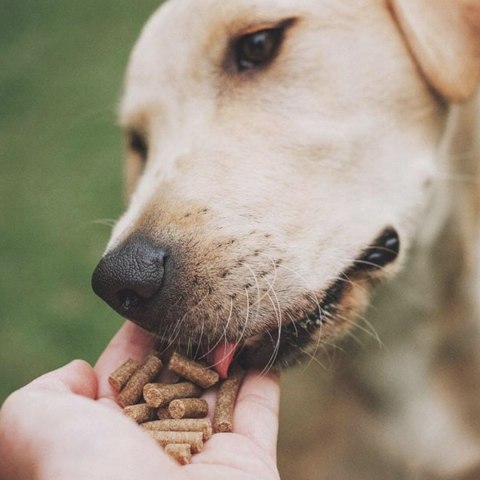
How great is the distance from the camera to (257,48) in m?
2.07

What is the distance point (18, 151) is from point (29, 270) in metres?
1.51

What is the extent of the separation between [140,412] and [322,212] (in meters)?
0.70

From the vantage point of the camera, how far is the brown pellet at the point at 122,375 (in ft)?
5.92

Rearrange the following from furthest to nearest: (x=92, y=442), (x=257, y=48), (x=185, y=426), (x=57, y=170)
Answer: (x=57, y=170) < (x=257, y=48) < (x=185, y=426) < (x=92, y=442)

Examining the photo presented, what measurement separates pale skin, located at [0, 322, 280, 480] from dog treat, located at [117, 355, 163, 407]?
0.10 ft

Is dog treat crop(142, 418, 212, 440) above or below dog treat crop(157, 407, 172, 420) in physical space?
above

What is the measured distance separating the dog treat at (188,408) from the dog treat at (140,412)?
2.2 inches

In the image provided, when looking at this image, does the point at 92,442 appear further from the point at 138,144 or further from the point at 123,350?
the point at 138,144

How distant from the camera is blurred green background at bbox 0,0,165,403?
14.3ft

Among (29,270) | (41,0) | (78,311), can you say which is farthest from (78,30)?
(78,311)

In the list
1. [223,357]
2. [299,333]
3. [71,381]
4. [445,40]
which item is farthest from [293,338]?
[445,40]

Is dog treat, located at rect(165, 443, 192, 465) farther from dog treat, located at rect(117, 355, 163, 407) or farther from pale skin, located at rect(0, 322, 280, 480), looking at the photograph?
dog treat, located at rect(117, 355, 163, 407)

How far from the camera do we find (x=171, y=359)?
183 centimetres

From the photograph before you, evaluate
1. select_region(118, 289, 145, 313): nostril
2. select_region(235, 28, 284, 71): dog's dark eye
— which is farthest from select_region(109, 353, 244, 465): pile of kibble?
select_region(235, 28, 284, 71): dog's dark eye
